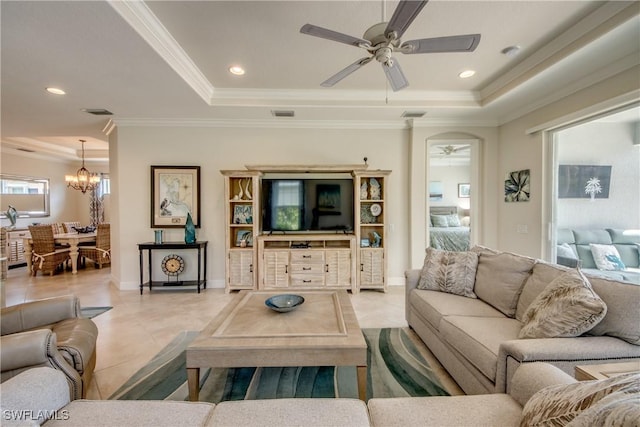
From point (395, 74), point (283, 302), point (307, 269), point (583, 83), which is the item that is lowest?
point (307, 269)

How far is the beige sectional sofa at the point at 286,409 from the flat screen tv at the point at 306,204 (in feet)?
10.8

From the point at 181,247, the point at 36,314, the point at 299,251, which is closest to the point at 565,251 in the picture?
the point at 299,251

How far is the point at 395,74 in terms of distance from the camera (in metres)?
2.29

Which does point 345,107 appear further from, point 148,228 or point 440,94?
point 148,228

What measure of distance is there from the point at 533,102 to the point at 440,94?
1.18m

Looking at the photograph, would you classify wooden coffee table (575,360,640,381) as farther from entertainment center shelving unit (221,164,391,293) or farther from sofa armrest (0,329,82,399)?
entertainment center shelving unit (221,164,391,293)

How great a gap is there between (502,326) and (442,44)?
6.56 ft

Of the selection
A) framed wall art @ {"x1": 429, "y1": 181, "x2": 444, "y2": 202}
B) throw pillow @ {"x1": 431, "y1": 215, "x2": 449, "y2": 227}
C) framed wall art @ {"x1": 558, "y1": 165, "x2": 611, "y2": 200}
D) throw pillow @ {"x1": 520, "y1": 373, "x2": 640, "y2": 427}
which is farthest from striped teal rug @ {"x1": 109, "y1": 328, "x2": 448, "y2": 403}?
framed wall art @ {"x1": 429, "y1": 181, "x2": 444, "y2": 202}

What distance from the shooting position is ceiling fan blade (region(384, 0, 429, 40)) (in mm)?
1527

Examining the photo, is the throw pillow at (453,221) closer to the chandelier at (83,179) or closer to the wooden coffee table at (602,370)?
the wooden coffee table at (602,370)

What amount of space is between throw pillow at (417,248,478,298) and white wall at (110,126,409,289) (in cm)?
170

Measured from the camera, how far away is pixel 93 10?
1.99 metres

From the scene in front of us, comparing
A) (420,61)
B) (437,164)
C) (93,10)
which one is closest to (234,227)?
(93,10)

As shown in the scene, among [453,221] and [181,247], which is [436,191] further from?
[181,247]
